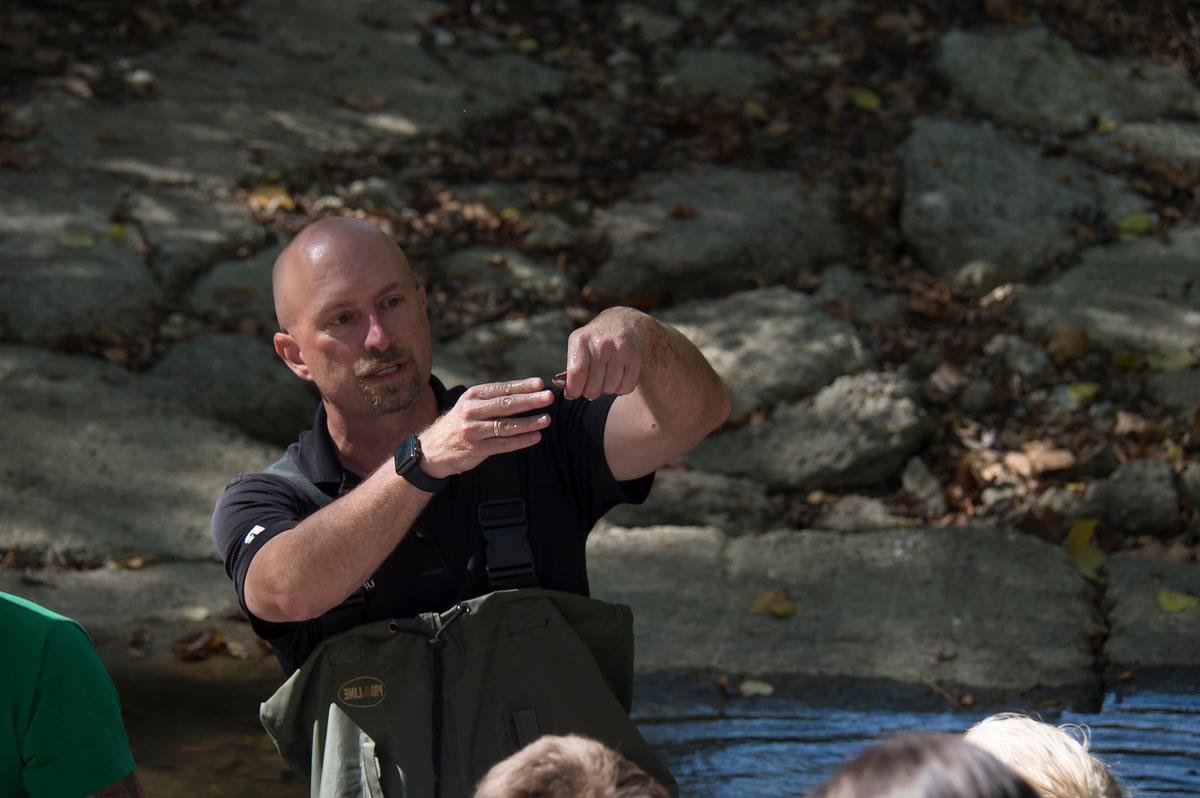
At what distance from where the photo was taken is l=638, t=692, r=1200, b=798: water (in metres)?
4.02

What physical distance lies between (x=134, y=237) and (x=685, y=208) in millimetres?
2344

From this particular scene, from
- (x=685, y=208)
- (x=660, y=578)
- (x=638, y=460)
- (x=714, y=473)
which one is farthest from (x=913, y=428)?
(x=638, y=460)

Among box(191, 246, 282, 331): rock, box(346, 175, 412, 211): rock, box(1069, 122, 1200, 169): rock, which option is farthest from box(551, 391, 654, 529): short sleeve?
box(1069, 122, 1200, 169): rock

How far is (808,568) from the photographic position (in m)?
4.90

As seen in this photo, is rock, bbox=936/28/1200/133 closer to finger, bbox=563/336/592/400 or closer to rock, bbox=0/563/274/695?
rock, bbox=0/563/274/695

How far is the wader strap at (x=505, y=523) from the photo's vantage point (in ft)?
10.1

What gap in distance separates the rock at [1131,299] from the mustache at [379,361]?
355 cm

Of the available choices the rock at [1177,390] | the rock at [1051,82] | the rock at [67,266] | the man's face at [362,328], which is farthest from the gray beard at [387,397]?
the rock at [1051,82]

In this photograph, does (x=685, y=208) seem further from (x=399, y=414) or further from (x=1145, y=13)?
(x=399, y=414)

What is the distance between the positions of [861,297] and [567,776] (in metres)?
4.72

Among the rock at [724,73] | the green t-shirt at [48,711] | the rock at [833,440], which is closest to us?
the green t-shirt at [48,711]

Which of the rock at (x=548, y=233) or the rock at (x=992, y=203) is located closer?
the rock at (x=992, y=203)

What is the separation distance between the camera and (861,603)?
15.5 feet

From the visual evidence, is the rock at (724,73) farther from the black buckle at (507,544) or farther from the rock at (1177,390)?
the black buckle at (507,544)
